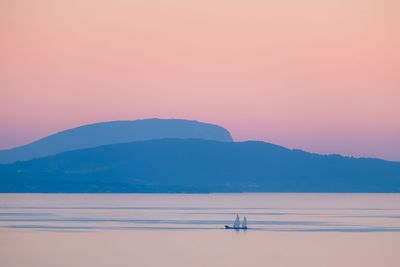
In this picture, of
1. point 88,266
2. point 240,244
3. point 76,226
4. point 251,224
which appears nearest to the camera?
point 88,266

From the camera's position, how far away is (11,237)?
62312 mm

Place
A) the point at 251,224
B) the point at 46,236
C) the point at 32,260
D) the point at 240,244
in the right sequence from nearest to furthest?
the point at 32,260
the point at 240,244
the point at 46,236
the point at 251,224

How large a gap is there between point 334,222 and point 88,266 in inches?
1781

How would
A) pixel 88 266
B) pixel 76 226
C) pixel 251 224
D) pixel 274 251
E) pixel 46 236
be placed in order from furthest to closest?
pixel 251 224 → pixel 76 226 → pixel 46 236 → pixel 274 251 → pixel 88 266

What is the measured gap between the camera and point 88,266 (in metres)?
45.0

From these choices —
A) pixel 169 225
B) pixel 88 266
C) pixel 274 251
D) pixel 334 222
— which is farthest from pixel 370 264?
pixel 334 222

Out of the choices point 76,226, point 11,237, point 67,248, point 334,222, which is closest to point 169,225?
point 76,226

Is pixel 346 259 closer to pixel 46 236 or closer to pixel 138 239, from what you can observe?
pixel 138 239

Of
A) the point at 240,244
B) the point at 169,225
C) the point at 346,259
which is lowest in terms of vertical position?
the point at 346,259

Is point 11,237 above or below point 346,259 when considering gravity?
above

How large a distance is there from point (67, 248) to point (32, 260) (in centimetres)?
698

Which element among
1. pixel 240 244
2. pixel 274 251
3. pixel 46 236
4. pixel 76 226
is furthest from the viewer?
pixel 76 226

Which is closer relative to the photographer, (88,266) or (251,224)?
(88,266)

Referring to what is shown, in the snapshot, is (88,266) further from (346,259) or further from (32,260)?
(346,259)
